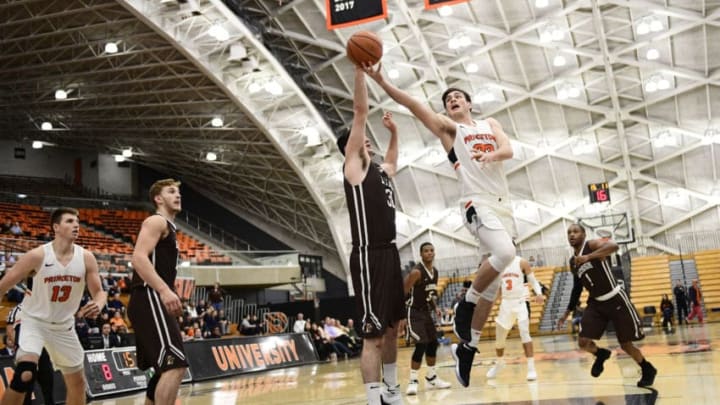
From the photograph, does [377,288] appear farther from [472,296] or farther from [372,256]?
[472,296]

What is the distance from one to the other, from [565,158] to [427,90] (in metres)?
7.08

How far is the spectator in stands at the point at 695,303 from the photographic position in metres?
25.4

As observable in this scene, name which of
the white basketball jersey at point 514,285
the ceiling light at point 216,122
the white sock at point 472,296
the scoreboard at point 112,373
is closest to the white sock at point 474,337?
the white sock at point 472,296

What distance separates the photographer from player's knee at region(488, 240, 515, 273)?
5.78 m

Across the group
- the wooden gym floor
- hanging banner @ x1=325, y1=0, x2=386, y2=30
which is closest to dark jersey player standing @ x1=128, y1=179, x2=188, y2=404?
the wooden gym floor

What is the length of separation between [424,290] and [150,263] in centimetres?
559

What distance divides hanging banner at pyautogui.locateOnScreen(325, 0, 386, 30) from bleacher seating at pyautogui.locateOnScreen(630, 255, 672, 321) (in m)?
18.4

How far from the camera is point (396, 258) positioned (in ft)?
18.4

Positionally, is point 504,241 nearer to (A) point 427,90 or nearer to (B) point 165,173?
(A) point 427,90

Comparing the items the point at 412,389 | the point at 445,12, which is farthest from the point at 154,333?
the point at 445,12

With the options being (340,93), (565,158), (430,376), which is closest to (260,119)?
(340,93)

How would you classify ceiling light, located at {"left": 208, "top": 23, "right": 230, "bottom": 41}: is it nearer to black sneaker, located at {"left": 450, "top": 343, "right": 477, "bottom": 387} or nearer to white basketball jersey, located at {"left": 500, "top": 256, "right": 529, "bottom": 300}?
white basketball jersey, located at {"left": 500, "top": 256, "right": 529, "bottom": 300}

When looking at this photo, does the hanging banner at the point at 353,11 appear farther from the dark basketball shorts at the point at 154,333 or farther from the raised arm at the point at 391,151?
the dark basketball shorts at the point at 154,333

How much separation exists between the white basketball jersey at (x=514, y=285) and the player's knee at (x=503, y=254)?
6091mm
